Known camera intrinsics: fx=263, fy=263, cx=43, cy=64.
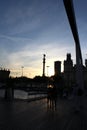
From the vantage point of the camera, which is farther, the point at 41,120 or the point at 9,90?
the point at 9,90

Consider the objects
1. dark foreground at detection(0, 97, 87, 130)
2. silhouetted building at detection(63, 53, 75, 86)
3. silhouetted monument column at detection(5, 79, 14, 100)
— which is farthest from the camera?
silhouetted building at detection(63, 53, 75, 86)

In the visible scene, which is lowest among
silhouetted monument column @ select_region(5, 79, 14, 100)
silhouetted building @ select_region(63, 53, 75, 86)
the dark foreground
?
the dark foreground

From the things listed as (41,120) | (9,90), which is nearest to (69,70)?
(9,90)

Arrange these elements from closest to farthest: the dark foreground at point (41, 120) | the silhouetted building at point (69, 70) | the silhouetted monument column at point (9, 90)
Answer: the dark foreground at point (41, 120)
the silhouetted monument column at point (9, 90)
the silhouetted building at point (69, 70)

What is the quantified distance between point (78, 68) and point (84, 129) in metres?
27.7

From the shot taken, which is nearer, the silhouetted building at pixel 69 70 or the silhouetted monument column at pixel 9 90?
the silhouetted monument column at pixel 9 90

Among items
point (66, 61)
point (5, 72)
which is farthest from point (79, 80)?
point (66, 61)

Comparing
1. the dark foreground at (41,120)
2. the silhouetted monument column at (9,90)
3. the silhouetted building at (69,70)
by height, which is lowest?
the dark foreground at (41,120)

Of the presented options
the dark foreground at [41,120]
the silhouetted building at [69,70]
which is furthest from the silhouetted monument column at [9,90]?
the silhouetted building at [69,70]

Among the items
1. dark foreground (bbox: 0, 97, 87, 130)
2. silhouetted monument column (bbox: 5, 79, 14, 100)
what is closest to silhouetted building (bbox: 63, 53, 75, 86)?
silhouetted monument column (bbox: 5, 79, 14, 100)

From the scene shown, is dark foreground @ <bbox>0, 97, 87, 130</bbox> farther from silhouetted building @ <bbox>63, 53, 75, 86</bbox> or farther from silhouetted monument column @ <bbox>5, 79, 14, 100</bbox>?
silhouetted building @ <bbox>63, 53, 75, 86</bbox>

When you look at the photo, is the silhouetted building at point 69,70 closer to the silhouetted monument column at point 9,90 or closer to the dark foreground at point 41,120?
the silhouetted monument column at point 9,90

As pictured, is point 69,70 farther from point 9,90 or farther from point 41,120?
point 41,120

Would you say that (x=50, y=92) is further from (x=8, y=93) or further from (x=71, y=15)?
(x=8, y=93)
